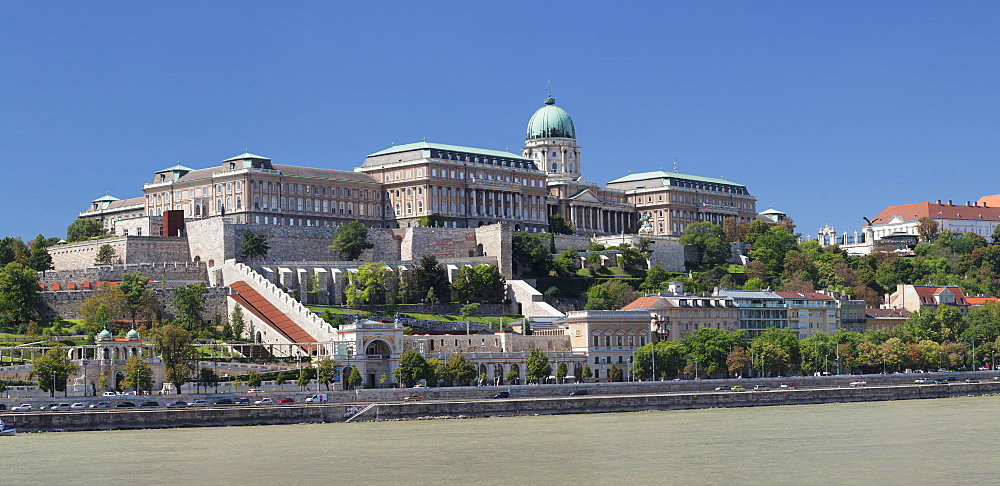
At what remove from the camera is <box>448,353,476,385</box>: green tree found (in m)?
96.1

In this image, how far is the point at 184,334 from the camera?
296 ft

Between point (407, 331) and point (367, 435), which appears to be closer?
point (367, 435)

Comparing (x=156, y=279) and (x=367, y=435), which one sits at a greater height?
(x=156, y=279)

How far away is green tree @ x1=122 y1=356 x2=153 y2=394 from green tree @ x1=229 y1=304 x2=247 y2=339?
1764 cm

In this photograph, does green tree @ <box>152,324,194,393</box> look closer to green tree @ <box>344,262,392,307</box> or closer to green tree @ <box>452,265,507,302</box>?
green tree @ <box>344,262,392,307</box>

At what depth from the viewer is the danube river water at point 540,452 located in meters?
56.6

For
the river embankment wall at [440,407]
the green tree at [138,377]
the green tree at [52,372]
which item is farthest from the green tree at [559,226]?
the green tree at [52,372]

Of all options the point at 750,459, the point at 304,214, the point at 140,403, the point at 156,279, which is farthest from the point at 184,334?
the point at 304,214

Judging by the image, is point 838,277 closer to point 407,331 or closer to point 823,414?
point 407,331

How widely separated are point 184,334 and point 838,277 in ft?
241

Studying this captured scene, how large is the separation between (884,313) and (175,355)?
6494 centimetres

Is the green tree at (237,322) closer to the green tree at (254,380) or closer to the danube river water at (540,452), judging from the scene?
the green tree at (254,380)

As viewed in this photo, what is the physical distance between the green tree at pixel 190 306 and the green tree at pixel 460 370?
19285mm

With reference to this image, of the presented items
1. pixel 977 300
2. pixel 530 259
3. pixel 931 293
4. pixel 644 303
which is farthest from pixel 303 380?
pixel 977 300
